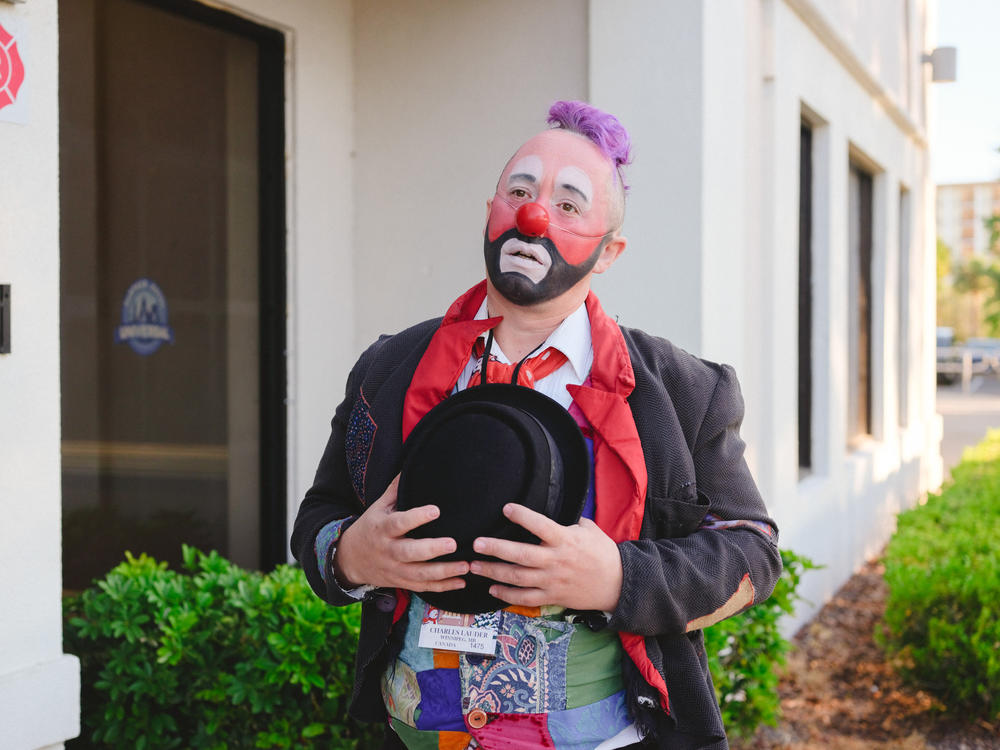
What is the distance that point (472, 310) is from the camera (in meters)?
1.85

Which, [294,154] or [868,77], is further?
[868,77]

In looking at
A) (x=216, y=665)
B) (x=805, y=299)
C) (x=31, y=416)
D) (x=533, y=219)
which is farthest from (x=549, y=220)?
(x=805, y=299)

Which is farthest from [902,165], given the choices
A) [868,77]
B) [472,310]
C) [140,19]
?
[472,310]

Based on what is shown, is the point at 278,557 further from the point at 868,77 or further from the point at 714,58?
the point at 868,77

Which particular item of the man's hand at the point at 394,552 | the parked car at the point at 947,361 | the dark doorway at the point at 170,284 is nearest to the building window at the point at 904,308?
the dark doorway at the point at 170,284

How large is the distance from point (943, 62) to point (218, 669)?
1000cm

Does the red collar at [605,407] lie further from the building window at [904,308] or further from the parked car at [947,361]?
the parked car at [947,361]

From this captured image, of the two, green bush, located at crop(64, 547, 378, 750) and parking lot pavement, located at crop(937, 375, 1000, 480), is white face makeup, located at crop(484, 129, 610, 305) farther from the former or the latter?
parking lot pavement, located at crop(937, 375, 1000, 480)

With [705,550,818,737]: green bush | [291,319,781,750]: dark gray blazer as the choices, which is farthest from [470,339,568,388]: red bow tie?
[705,550,818,737]: green bush

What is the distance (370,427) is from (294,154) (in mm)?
2960

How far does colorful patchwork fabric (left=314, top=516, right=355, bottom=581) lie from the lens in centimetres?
167

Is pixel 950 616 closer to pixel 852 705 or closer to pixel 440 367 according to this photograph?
pixel 852 705

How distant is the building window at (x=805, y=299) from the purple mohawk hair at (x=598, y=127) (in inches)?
206

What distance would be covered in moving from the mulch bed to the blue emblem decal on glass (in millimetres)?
2969
